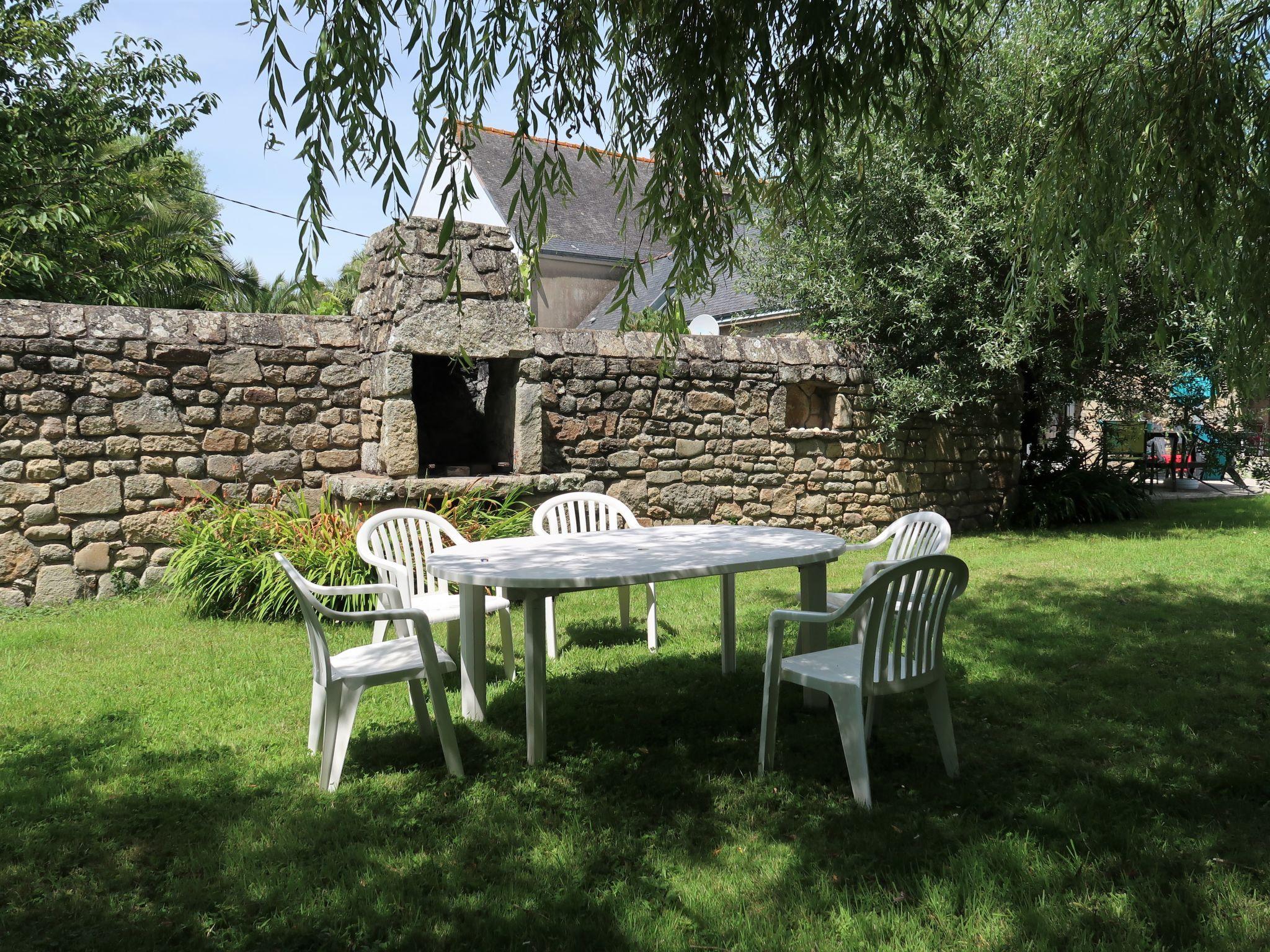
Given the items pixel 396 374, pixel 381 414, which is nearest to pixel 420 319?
pixel 396 374

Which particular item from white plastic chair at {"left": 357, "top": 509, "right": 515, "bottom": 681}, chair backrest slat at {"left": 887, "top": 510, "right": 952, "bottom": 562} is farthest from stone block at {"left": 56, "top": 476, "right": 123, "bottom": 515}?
chair backrest slat at {"left": 887, "top": 510, "right": 952, "bottom": 562}

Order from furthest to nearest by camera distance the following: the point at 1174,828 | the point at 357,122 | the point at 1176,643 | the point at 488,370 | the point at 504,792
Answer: the point at 488,370
the point at 1176,643
the point at 504,792
the point at 1174,828
the point at 357,122

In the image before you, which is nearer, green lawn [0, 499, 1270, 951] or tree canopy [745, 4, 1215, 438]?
green lawn [0, 499, 1270, 951]

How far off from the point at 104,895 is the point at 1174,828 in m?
3.04

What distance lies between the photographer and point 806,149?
3.47 metres

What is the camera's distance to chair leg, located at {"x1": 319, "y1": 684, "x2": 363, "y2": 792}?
3033 millimetres

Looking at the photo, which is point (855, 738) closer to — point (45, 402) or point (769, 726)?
point (769, 726)

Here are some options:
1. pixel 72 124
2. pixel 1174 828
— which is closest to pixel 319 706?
pixel 1174 828

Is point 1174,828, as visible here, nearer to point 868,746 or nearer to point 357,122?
point 868,746

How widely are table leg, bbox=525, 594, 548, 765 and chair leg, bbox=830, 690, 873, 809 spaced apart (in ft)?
3.28

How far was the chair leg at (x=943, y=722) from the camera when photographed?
308 centimetres

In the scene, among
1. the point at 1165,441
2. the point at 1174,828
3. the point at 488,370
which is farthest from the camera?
the point at 1165,441

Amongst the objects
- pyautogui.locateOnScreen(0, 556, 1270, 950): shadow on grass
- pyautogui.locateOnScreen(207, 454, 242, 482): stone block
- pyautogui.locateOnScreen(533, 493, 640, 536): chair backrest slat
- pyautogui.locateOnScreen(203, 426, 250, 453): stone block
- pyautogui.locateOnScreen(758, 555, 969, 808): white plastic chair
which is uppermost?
pyautogui.locateOnScreen(203, 426, 250, 453): stone block

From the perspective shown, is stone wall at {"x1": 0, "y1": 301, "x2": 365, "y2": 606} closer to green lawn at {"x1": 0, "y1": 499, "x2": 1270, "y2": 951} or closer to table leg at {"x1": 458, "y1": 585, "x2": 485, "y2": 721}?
green lawn at {"x1": 0, "y1": 499, "x2": 1270, "y2": 951}
